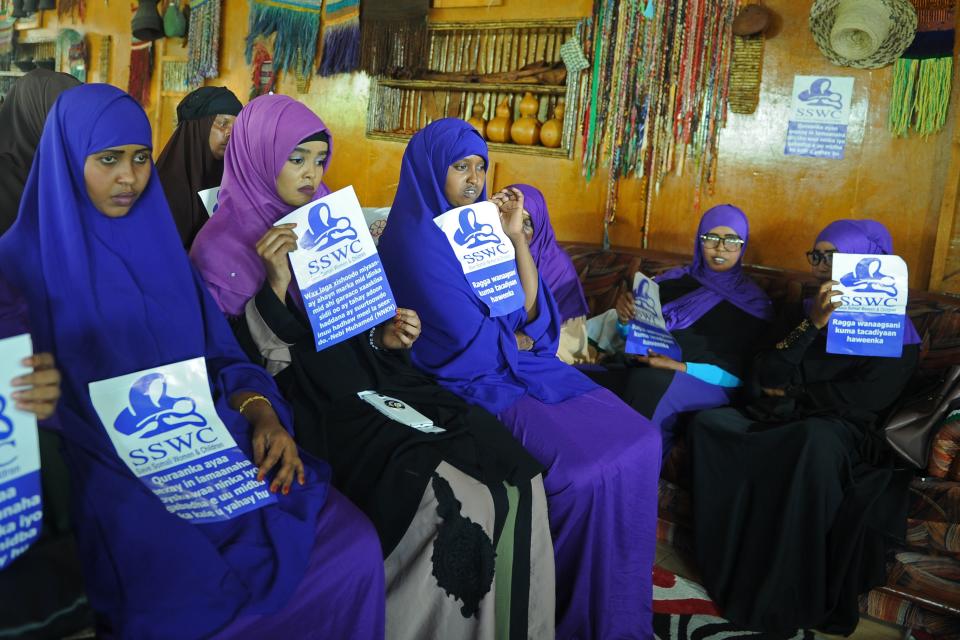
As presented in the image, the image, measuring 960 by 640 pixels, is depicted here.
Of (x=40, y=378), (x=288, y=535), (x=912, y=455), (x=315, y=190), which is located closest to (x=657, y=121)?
(x=912, y=455)

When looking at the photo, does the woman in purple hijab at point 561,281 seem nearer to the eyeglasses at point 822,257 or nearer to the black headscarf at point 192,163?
the eyeglasses at point 822,257

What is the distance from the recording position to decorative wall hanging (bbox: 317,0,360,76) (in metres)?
5.85

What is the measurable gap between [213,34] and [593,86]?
13.9 ft

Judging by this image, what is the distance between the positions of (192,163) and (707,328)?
93.4 inches

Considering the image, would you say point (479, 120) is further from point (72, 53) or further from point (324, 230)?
point (72, 53)

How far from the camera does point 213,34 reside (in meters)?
7.05

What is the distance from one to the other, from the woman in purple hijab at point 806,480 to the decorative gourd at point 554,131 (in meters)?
2.09

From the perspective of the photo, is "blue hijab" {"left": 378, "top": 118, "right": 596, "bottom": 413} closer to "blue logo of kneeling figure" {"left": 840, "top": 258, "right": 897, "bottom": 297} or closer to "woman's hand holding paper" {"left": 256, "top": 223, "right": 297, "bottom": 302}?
"woman's hand holding paper" {"left": 256, "top": 223, "right": 297, "bottom": 302}

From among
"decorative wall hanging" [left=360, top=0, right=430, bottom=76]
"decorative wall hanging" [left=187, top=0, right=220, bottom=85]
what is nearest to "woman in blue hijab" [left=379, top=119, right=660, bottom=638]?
"decorative wall hanging" [left=360, top=0, right=430, bottom=76]

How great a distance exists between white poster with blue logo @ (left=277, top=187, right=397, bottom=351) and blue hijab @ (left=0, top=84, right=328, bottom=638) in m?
0.22

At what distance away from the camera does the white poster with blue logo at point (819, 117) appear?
3.78 meters

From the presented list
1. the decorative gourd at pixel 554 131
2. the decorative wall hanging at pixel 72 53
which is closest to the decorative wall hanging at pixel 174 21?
the decorative wall hanging at pixel 72 53

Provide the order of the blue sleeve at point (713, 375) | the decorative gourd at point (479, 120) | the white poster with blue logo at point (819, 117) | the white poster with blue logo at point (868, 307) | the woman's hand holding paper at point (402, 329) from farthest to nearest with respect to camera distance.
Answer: the decorative gourd at point (479, 120), the white poster with blue logo at point (819, 117), the blue sleeve at point (713, 375), the white poster with blue logo at point (868, 307), the woman's hand holding paper at point (402, 329)

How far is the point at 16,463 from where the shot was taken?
116 centimetres
